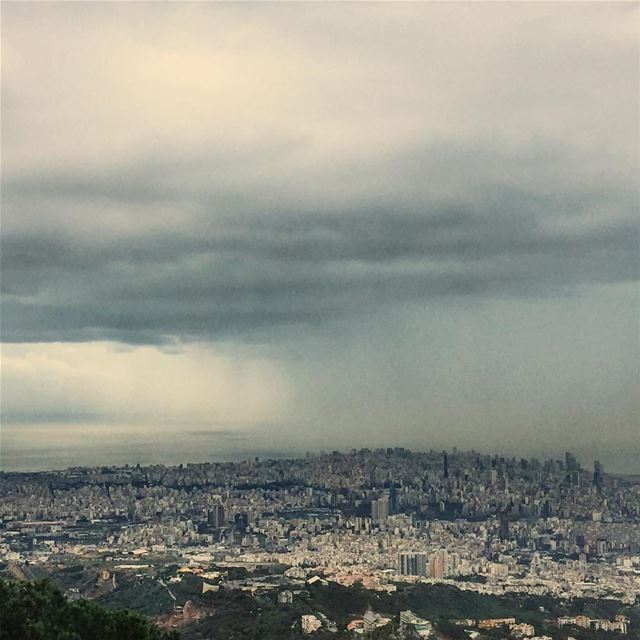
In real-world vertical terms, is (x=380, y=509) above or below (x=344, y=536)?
above

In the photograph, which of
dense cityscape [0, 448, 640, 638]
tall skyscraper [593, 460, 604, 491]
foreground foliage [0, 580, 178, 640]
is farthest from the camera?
tall skyscraper [593, 460, 604, 491]

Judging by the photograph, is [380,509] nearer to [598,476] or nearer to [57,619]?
[598,476]

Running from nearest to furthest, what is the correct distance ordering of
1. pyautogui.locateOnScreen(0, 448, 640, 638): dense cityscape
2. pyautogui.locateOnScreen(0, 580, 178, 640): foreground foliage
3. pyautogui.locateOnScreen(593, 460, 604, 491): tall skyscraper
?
pyautogui.locateOnScreen(0, 580, 178, 640): foreground foliage → pyautogui.locateOnScreen(0, 448, 640, 638): dense cityscape → pyautogui.locateOnScreen(593, 460, 604, 491): tall skyscraper

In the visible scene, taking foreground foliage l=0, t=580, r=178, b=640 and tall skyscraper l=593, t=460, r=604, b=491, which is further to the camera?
tall skyscraper l=593, t=460, r=604, b=491

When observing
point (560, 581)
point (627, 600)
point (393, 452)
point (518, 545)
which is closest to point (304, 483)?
point (393, 452)

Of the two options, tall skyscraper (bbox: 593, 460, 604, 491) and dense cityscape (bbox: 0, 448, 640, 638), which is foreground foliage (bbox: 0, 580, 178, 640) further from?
tall skyscraper (bbox: 593, 460, 604, 491)

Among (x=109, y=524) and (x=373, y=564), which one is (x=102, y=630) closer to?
(x=373, y=564)

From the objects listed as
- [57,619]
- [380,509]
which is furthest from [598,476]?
[57,619]

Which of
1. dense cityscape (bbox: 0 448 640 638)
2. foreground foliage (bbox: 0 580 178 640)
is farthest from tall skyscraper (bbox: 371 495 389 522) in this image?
foreground foliage (bbox: 0 580 178 640)

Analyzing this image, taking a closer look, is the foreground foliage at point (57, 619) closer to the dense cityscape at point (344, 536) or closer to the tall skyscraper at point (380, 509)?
the dense cityscape at point (344, 536)
